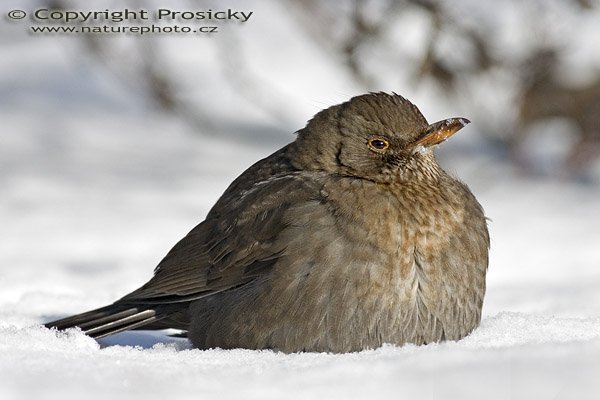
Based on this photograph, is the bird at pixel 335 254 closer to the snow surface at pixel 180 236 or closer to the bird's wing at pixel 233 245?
the bird's wing at pixel 233 245

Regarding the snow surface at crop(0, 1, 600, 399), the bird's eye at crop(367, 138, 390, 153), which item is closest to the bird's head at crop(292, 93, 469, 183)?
the bird's eye at crop(367, 138, 390, 153)

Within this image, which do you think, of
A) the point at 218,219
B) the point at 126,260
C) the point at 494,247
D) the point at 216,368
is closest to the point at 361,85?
the point at 494,247

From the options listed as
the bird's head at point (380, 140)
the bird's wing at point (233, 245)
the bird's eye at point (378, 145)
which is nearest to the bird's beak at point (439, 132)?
the bird's head at point (380, 140)

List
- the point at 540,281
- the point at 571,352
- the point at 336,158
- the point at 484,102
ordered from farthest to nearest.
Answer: the point at 484,102, the point at 540,281, the point at 336,158, the point at 571,352

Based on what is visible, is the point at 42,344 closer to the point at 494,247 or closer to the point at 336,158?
the point at 336,158

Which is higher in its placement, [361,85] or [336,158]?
[361,85]

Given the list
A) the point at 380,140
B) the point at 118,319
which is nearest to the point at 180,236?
the point at 118,319
